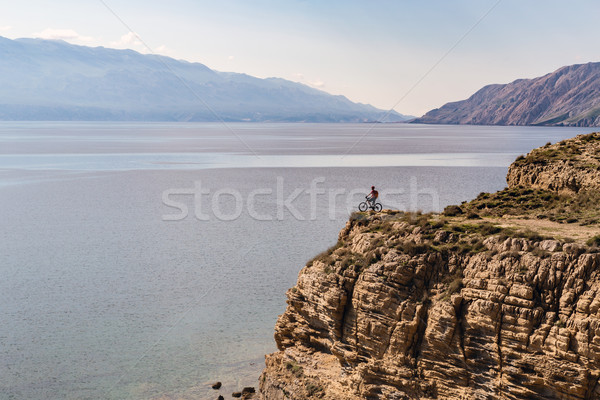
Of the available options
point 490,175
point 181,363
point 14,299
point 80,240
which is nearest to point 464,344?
point 181,363

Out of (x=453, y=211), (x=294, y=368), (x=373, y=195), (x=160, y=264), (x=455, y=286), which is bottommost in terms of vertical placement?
(x=160, y=264)

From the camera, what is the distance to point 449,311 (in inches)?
822

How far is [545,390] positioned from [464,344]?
3005mm

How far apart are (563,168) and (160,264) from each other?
112ft

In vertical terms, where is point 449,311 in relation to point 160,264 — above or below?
above

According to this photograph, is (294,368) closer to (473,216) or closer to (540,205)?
Result: (473,216)

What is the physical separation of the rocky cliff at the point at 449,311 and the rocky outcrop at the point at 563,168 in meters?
2.33

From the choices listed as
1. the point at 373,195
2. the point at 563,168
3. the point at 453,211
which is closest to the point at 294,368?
the point at 453,211

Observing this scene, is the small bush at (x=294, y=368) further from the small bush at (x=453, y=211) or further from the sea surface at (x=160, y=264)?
the small bush at (x=453, y=211)

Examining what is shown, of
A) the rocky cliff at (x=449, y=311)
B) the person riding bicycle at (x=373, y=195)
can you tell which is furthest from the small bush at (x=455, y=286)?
the person riding bicycle at (x=373, y=195)

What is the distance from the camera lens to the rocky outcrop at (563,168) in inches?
1237

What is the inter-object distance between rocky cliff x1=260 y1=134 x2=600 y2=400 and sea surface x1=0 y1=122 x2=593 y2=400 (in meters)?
8.58

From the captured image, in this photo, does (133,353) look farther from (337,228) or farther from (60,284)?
(337,228)

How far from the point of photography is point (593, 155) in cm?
3406
